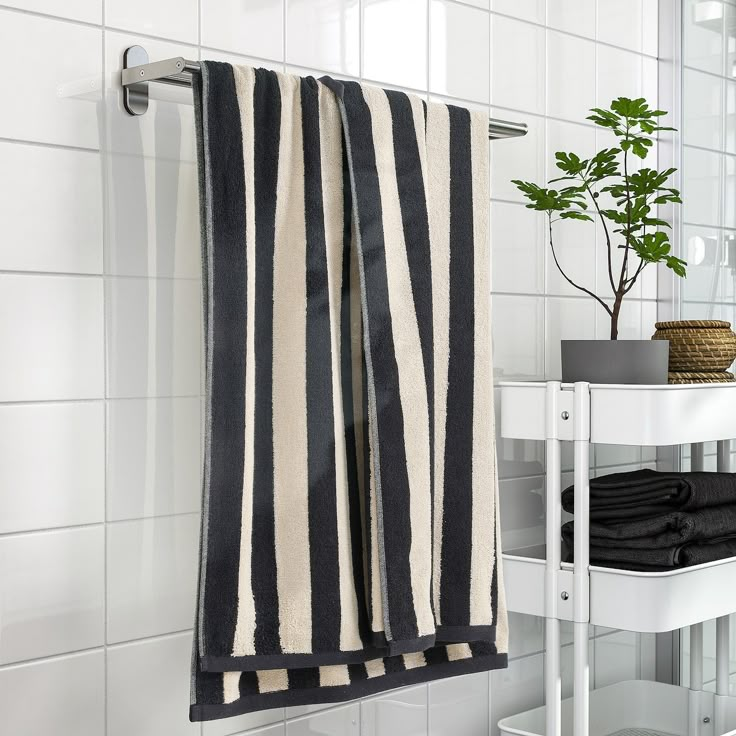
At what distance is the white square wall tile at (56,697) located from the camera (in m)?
0.94

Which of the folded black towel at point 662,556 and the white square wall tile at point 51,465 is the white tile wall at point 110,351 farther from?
the folded black towel at point 662,556

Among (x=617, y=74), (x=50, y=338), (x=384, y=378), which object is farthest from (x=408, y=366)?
(x=617, y=74)

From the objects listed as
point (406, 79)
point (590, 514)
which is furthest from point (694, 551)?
point (406, 79)

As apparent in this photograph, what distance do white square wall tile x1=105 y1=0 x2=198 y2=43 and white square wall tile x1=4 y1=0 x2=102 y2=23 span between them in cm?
1

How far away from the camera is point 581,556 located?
1239 millimetres

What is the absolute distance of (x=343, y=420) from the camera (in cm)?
102

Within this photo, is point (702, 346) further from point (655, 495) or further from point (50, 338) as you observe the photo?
point (50, 338)

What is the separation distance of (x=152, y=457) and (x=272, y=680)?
0.85 feet

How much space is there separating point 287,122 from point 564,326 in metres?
0.67

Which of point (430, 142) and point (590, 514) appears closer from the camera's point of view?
point (430, 142)

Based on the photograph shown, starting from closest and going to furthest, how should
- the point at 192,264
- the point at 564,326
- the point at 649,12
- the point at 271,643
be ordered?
1. the point at 271,643
2. the point at 192,264
3. the point at 564,326
4. the point at 649,12

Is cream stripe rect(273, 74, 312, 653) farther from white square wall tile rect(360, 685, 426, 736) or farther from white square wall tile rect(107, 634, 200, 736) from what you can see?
white square wall tile rect(360, 685, 426, 736)

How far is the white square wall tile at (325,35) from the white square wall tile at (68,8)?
24 centimetres

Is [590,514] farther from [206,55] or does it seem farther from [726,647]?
[206,55]
